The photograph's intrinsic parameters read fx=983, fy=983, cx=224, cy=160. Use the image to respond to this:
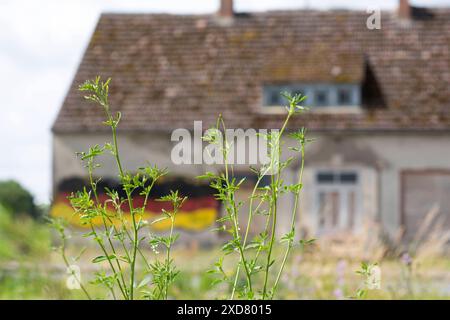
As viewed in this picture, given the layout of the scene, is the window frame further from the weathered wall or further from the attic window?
the weathered wall

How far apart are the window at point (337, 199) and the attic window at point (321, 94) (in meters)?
1.51

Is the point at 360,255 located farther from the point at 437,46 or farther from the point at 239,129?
the point at 437,46

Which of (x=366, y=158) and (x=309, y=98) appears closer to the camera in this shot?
Answer: (x=366, y=158)

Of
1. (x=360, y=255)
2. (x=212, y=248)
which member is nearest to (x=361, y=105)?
(x=212, y=248)

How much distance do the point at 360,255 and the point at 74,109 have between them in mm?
10736

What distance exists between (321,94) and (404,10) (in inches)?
120

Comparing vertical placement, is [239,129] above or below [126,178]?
above

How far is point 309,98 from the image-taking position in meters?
20.4

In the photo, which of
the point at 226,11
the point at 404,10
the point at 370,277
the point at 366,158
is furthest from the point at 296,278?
the point at 404,10

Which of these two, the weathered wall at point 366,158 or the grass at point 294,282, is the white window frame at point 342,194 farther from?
the grass at point 294,282

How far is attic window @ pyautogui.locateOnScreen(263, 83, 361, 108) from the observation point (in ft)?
66.0

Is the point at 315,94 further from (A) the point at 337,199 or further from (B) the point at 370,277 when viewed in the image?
(B) the point at 370,277
